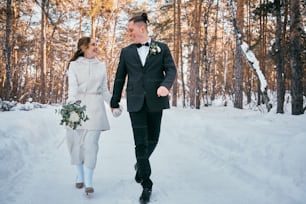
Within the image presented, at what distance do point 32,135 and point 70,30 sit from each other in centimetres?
2332

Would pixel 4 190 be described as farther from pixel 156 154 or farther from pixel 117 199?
pixel 156 154

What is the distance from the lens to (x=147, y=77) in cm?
360

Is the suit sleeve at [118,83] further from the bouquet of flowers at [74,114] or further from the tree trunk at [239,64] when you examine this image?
the tree trunk at [239,64]

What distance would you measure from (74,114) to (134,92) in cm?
85

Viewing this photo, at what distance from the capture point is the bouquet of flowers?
3.81 metres

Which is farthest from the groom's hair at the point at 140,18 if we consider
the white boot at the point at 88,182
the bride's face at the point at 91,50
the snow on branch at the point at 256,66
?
the snow on branch at the point at 256,66

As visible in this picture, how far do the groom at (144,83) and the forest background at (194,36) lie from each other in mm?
6739

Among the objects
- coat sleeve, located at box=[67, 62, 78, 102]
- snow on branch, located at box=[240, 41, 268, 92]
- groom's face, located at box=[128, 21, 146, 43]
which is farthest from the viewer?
snow on branch, located at box=[240, 41, 268, 92]

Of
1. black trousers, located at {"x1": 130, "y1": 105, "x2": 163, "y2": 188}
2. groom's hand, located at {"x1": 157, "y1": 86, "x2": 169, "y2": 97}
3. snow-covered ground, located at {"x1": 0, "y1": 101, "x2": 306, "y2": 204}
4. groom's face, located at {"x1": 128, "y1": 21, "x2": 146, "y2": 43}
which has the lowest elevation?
snow-covered ground, located at {"x1": 0, "y1": 101, "x2": 306, "y2": 204}

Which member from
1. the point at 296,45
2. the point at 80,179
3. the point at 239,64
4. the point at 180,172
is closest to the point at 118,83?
the point at 80,179

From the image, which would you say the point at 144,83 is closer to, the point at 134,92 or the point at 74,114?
the point at 134,92

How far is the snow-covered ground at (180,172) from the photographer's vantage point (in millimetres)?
3514

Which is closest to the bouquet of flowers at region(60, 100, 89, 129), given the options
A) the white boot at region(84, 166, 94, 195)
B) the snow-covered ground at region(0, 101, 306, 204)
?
the white boot at region(84, 166, 94, 195)

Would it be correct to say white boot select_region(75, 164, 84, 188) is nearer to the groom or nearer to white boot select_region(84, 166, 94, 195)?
white boot select_region(84, 166, 94, 195)
